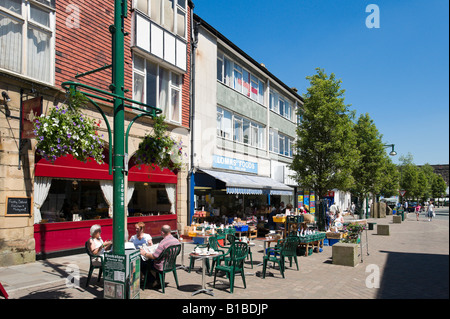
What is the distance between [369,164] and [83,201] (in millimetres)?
26492

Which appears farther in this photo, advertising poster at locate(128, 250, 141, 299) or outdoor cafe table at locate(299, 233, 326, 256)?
outdoor cafe table at locate(299, 233, 326, 256)

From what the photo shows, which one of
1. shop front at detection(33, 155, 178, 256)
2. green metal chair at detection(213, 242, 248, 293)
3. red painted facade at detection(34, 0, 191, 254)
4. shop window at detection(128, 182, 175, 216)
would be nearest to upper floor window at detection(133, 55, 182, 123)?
red painted facade at detection(34, 0, 191, 254)

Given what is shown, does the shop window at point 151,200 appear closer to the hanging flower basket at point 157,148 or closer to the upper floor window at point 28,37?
the upper floor window at point 28,37

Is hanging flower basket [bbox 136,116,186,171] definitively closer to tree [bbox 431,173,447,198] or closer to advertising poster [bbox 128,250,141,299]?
advertising poster [bbox 128,250,141,299]

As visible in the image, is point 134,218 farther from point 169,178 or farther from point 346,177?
point 346,177

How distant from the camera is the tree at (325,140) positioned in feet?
62.4

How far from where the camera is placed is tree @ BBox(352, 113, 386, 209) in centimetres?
3147

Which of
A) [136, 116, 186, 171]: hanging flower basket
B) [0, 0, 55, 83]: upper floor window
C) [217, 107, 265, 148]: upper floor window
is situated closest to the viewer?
[136, 116, 186, 171]: hanging flower basket

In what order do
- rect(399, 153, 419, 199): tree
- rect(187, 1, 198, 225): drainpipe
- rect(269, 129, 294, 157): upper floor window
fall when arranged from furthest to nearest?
rect(399, 153, 419, 199): tree < rect(269, 129, 294, 157): upper floor window < rect(187, 1, 198, 225): drainpipe

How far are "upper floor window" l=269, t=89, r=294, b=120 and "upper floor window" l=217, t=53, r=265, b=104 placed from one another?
1.74 meters

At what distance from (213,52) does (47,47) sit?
9.93 m

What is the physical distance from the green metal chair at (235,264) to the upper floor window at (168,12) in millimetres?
10853

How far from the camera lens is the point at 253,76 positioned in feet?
79.2

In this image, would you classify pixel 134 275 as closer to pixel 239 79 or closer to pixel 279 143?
pixel 239 79
